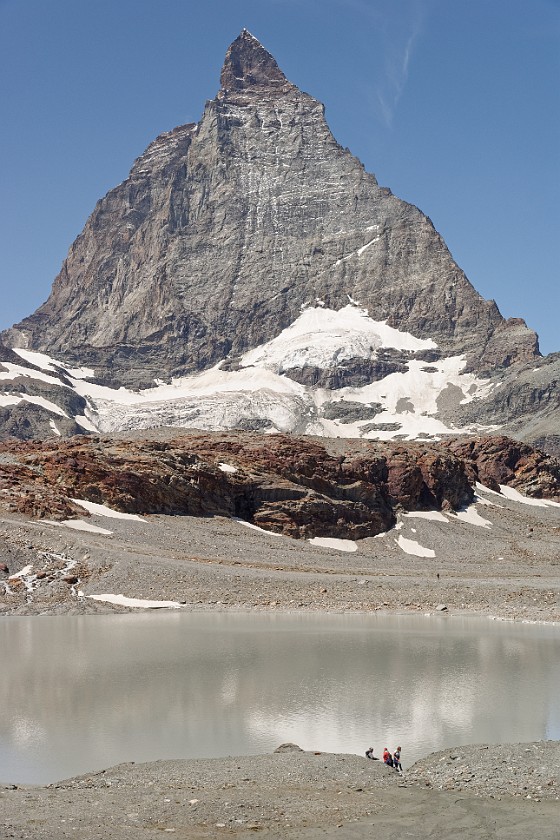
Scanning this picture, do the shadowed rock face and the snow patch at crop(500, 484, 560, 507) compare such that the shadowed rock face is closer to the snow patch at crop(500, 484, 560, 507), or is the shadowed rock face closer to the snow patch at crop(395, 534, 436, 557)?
the snow patch at crop(395, 534, 436, 557)

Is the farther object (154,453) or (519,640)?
(154,453)

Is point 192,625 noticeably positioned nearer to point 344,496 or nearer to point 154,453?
point 154,453

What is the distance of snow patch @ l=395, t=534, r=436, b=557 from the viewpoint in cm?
10679

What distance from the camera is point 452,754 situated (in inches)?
1022

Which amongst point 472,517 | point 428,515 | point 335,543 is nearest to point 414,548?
Answer: point 335,543

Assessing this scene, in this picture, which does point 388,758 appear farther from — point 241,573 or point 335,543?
point 335,543

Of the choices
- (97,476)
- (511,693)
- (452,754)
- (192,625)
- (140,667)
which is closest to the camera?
(452,754)

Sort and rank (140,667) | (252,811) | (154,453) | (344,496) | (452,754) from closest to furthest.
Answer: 1. (252,811)
2. (452,754)
3. (140,667)
4. (154,453)
5. (344,496)

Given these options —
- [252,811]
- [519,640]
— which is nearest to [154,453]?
[519,640]

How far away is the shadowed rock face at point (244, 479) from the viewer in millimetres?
95500

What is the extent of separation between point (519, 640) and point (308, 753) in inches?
1059

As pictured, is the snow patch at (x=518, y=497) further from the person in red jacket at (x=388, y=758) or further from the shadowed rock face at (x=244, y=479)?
the person in red jacket at (x=388, y=758)

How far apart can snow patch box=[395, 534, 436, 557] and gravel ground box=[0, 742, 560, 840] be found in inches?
3208

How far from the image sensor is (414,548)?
108750mm
